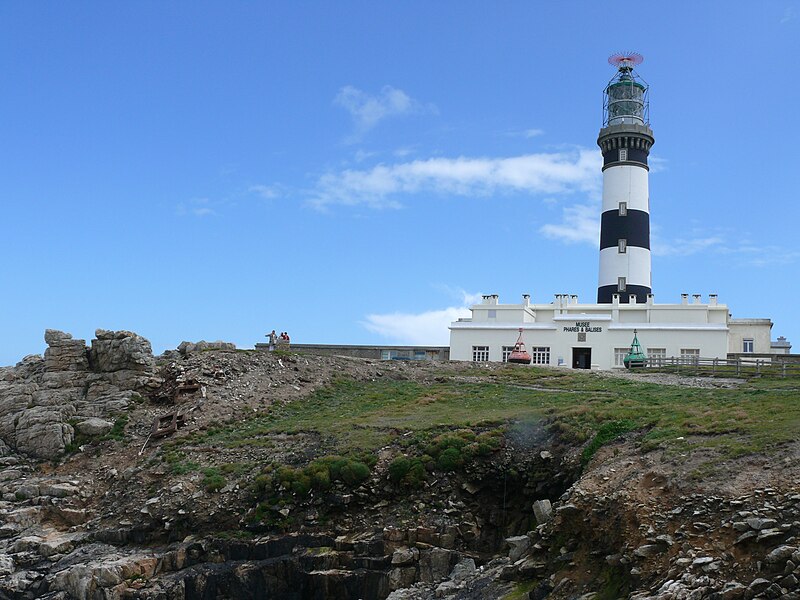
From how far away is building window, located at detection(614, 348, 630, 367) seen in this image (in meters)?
55.3

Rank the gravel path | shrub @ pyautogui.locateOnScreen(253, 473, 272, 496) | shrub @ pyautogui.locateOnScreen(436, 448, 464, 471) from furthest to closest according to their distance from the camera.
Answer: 1. the gravel path
2. shrub @ pyautogui.locateOnScreen(253, 473, 272, 496)
3. shrub @ pyautogui.locateOnScreen(436, 448, 464, 471)

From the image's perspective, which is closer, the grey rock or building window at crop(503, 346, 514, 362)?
the grey rock

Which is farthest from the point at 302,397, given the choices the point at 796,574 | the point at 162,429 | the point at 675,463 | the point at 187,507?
the point at 796,574

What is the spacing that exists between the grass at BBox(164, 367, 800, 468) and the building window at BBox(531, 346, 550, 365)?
8503 millimetres

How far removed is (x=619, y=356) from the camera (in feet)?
182

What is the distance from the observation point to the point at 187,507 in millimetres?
28734

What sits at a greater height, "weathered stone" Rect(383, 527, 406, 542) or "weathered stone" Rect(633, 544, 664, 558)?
"weathered stone" Rect(633, 544, 664, 558)

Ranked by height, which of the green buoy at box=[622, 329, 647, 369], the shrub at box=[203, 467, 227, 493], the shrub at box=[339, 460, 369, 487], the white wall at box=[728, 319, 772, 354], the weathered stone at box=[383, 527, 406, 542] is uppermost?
the white wall at box=[728, 319, 772, 354]

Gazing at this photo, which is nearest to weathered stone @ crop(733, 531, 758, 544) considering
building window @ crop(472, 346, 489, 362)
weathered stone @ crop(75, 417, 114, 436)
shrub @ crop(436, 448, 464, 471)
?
shrub @ crop(436, 448, 464, 471)

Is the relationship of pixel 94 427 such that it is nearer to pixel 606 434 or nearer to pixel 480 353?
pixel 606 434

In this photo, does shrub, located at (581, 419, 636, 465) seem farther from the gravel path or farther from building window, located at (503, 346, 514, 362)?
building window, located at (503, 346, 514, 362)

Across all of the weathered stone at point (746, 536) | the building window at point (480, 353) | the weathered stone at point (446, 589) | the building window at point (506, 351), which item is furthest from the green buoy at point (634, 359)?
the weathered stone at point (746, 536)

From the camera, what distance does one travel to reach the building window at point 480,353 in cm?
5781

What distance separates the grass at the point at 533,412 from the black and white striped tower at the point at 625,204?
53.1 feet
